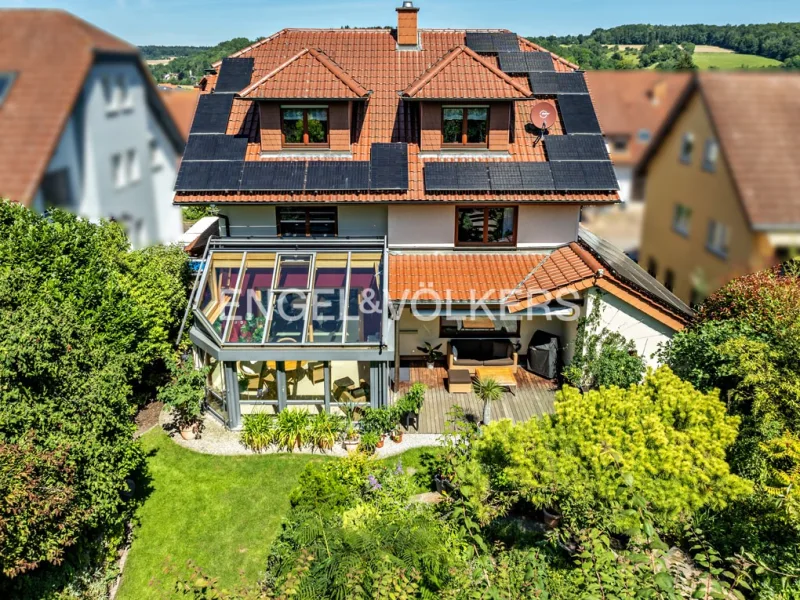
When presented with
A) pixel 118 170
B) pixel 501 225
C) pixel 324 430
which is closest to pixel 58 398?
pixel 324 430

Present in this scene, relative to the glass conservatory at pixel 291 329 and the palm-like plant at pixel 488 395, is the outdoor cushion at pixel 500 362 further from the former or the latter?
the glass conservatory at pixel 291 329

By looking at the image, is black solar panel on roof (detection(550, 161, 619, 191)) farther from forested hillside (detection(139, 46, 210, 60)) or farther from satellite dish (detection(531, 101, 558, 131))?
forested hillside (detection(139, 46, 210, 60))

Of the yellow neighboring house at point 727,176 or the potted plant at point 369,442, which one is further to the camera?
the potted plant at point 369,442

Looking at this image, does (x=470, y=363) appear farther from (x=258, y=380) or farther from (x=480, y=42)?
(x=480, y=42)

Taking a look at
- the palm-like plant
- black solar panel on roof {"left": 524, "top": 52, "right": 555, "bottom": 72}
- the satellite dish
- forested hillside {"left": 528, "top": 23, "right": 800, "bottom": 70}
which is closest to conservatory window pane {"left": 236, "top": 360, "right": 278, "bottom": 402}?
the palm-like plant

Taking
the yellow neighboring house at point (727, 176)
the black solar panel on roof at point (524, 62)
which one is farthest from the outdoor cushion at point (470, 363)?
the yellow neighboring house at point (727, 176)

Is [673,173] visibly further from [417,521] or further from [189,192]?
[189,192]
